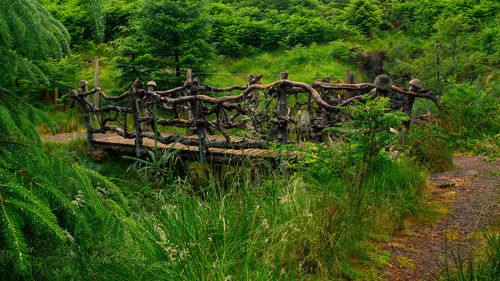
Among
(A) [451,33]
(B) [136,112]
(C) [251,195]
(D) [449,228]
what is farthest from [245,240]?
(A) [451,33]

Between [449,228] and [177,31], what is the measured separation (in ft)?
38.2

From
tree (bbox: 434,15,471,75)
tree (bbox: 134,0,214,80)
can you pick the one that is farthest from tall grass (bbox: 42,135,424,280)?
tree (bbox: 434,15,471,75)

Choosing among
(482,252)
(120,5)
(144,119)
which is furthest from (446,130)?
(120,5)

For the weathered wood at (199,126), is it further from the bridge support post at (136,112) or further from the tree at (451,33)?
the tree at (451,33)

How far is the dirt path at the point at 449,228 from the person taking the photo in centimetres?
223

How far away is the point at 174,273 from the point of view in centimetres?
173

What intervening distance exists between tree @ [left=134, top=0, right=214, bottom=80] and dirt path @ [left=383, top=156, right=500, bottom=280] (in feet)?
33.7

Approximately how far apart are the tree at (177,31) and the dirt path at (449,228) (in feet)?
33.7

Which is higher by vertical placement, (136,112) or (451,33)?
(451,33)

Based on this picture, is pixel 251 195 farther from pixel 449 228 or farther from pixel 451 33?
pixel 451 33

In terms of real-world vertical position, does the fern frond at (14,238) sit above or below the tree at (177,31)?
below

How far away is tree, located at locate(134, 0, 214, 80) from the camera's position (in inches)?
495

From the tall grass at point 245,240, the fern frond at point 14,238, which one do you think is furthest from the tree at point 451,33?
the fern frond at point 14,238

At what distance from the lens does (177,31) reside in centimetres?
1269
